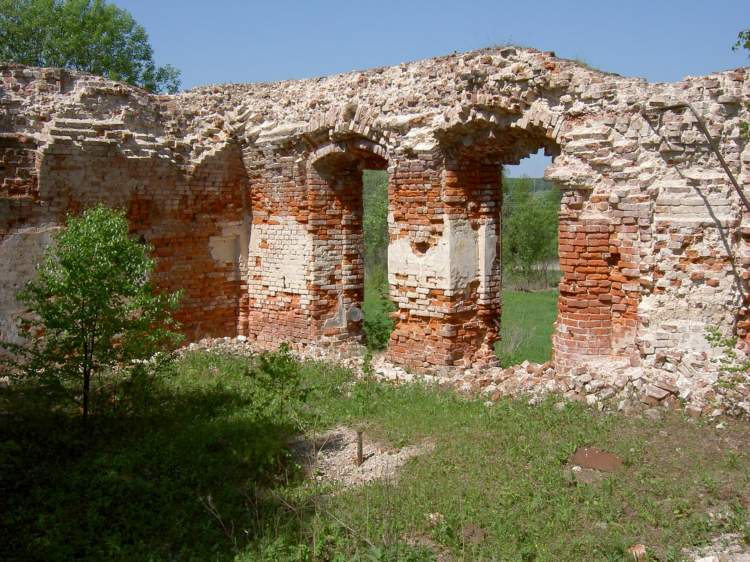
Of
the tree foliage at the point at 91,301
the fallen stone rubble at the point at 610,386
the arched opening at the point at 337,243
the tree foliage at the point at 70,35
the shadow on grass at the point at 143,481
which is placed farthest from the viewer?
the tree foliage at the point at 70,35

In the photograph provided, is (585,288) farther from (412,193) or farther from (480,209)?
(412,193)

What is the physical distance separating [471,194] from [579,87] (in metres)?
1.90

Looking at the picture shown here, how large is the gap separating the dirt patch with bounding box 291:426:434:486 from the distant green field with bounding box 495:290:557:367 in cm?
395

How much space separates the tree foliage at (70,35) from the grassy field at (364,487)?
1592 cm

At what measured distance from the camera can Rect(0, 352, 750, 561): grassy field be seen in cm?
440

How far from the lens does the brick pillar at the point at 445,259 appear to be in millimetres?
8328

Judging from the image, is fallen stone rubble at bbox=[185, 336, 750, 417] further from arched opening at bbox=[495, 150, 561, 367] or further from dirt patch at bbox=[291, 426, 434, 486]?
arched opening at bbox=[495, 150, 561, 367]

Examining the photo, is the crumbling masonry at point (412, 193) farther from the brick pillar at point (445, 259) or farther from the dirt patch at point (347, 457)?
the dirt patch at point (347, 457)

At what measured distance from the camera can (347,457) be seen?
6.04m

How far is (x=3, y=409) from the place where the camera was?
7.39m

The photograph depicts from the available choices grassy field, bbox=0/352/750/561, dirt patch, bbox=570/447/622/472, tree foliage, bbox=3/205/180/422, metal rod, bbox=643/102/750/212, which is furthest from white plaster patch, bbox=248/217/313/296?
dirt patch, bbox=570/447/622/472

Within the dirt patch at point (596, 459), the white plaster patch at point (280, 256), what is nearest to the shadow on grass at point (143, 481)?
the dirt patch at point (596, 459)

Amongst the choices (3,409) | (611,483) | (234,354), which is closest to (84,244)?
(3,409)

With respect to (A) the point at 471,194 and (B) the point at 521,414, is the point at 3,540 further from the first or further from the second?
(A) the point at 471,194
